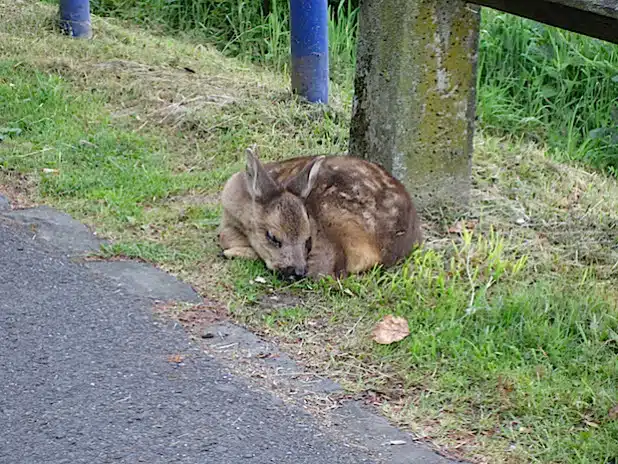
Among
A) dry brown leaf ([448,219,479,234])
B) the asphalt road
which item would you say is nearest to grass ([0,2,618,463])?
dry brown leaf ([448,219,479,234])

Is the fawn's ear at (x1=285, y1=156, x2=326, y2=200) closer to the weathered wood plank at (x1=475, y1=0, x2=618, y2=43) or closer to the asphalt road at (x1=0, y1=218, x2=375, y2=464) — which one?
the asphalt road at (x1=0, y1=218, x2=375, y2=464)

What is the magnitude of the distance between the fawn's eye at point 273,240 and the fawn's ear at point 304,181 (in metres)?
0.26

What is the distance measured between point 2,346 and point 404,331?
1.74 m

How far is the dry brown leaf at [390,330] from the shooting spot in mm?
4961

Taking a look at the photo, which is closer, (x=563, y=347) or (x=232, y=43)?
(x=563, y=347)

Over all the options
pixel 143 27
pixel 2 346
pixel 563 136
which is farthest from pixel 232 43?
pixel 2 346

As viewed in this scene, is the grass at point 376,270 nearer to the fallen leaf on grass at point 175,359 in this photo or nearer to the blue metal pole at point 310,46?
the blue metal pole at point 310,46

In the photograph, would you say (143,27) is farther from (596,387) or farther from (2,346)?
(596,387)

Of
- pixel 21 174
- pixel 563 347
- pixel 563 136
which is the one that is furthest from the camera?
pixel 563 136

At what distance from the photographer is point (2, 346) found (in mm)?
4770

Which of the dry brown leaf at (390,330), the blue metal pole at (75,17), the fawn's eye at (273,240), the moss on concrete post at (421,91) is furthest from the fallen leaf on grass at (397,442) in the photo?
the blue metal pole at (75,17)

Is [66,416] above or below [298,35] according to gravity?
below

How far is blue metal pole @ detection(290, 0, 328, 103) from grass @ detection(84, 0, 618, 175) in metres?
1.15

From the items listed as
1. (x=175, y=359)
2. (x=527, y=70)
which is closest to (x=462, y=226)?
(x=175, y=359)
